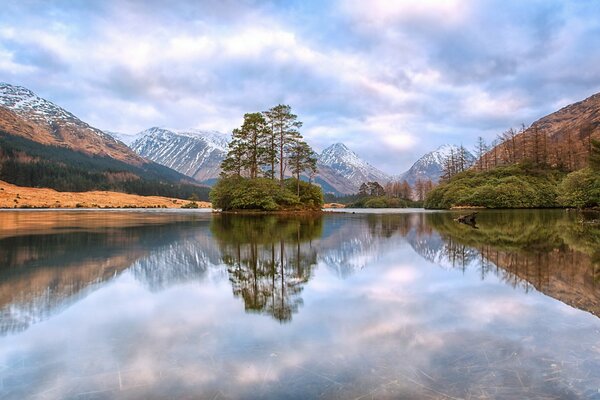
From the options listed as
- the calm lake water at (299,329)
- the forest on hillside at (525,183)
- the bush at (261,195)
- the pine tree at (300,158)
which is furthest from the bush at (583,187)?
the calm lake water at (299,329)

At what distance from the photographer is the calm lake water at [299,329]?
5.20 meters

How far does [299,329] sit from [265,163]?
6231cm

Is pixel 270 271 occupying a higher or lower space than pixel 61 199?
lower

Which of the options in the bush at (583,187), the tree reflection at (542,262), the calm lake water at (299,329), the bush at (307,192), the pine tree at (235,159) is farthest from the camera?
the bush at (307,192)

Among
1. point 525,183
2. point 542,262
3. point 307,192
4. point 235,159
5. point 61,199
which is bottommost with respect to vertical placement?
point 542,262

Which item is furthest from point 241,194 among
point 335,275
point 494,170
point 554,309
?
point 494,170

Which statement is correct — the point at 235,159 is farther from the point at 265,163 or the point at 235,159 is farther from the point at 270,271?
the point at 270,271

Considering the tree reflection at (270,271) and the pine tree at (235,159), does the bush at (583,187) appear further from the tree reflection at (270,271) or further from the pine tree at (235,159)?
the tree reflection at (270,271)

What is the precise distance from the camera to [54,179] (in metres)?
180

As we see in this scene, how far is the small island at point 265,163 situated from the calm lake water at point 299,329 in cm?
4889

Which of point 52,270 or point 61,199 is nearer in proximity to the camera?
point 52,270

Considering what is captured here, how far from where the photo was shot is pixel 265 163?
6881cm

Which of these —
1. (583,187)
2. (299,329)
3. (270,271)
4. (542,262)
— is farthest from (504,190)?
(299,329)

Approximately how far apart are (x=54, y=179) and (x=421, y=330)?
206 meters
